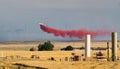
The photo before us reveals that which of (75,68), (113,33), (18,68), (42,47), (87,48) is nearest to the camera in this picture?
(18,68)

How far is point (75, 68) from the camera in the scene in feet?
164

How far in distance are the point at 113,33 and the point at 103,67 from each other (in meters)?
11.0

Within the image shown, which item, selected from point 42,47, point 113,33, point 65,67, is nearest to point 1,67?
point 65,67

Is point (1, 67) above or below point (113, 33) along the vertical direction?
below

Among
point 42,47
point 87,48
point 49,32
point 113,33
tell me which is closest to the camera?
point 113,33

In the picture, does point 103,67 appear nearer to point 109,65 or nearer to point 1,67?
point 109,65

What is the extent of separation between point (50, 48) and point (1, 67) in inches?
2669

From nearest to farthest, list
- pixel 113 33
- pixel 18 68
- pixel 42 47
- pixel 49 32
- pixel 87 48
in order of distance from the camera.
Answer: pixel 18 68, pixel 113 33, pixel 87 48, pixel 49 32, pixel 42 47

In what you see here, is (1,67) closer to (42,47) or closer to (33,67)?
(33,67)

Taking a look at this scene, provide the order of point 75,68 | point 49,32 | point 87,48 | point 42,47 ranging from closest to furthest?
point 75,68, point 87,48, point 49,32, point 42,47

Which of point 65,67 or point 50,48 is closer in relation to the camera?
point 65,67

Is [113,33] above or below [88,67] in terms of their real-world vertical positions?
above

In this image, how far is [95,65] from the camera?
5194 centimetres

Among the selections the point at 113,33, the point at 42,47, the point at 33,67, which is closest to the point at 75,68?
the point at 33,67
